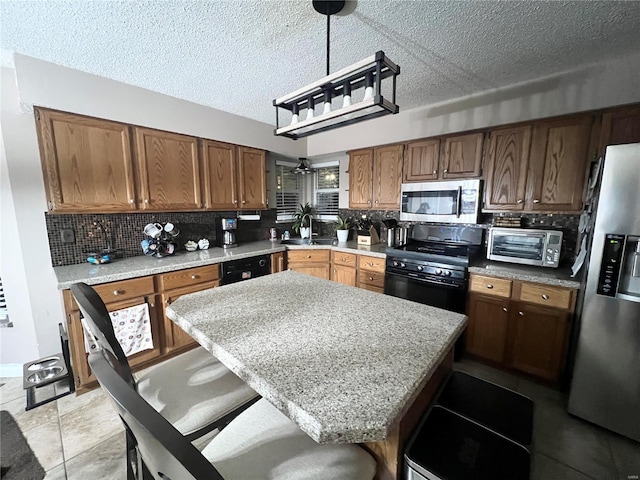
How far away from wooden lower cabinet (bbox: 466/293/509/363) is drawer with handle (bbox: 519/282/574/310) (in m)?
0.15

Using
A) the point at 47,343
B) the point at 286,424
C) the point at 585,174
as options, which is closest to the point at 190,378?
the point at 286,424

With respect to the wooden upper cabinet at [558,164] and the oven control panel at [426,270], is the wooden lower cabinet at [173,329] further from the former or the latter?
the wooden upper cabinet at [558,164]

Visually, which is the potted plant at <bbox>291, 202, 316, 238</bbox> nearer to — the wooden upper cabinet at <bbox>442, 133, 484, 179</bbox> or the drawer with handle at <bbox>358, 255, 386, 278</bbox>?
the drawer with handle at <bbox>358, 255, 386, 278</bbox>

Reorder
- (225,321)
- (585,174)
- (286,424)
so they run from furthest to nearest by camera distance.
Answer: (585,174)
(225,321)
(286,424)

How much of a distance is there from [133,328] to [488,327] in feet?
9.82

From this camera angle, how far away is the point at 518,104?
88.6 inches

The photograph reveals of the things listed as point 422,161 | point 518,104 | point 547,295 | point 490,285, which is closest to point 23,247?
point 422,161

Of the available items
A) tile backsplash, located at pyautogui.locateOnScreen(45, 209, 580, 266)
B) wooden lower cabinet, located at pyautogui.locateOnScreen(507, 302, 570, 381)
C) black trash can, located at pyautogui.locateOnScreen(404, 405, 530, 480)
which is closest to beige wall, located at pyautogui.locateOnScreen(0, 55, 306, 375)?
tile backsplash, located at pyautogui.locateOnScreen(45, 209, 580, 266)

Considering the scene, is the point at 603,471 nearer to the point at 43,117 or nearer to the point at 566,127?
the point at 566,127

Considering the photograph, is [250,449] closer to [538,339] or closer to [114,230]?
[538,339]

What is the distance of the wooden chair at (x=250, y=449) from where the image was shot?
471 mm

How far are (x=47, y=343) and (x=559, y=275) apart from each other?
428cm

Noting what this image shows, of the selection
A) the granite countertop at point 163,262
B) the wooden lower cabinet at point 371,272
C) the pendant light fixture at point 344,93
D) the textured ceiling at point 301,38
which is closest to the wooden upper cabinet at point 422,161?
the textured ceiling at point 301,38

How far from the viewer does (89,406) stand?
1.89 m
